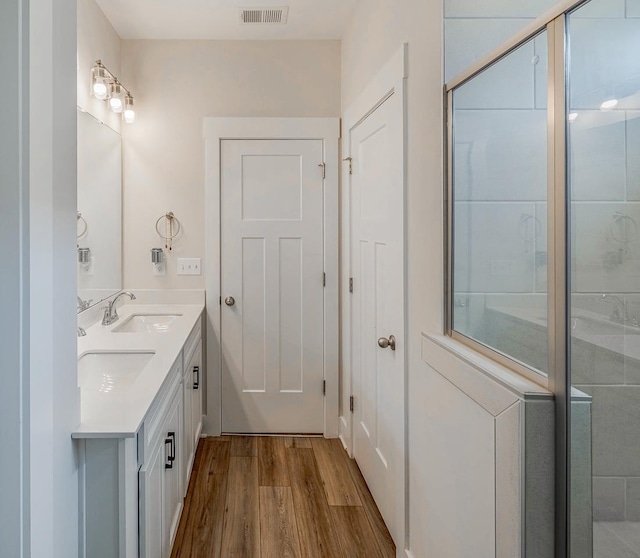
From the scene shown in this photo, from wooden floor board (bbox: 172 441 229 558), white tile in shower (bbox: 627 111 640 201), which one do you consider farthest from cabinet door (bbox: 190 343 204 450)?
white tile in shower (bbox: 627 111 640 201)

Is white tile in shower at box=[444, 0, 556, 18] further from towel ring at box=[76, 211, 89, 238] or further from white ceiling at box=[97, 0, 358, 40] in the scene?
towel ring at box=[76, 211, 89, 238]

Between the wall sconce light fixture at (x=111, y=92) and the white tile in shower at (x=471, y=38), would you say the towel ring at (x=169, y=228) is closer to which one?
the wall sconce light fixture at (x=111, y=92)

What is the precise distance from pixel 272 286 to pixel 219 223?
54cm

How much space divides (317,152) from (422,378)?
6.40 ft

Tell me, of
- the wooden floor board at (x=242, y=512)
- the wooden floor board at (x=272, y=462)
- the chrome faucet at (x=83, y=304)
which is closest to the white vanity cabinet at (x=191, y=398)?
the wooden floor board at (x=242, y=512)

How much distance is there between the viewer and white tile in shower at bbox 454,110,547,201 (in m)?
1.13

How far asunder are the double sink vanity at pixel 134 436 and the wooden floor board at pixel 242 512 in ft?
0.79

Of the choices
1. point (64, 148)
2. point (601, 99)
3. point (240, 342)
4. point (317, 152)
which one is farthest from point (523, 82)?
point (240, 342)

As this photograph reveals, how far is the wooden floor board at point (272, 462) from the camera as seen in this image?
2.74 m

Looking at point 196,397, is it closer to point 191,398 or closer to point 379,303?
point 191,398

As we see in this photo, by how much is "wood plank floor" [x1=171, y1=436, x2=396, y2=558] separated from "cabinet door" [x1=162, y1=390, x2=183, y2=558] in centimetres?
17

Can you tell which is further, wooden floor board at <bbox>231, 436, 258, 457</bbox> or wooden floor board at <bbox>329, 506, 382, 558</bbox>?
wooden floor board at <bbox>231, 436, 258, 457</bbox>

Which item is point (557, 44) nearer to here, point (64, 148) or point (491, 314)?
point (491, 314)

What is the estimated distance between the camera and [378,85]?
231 cm
